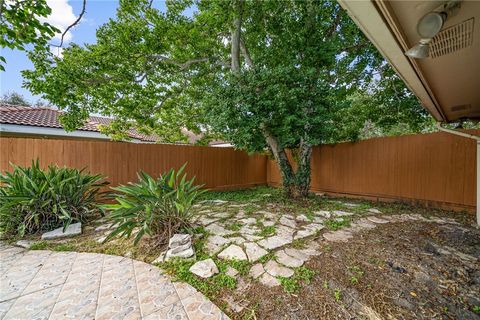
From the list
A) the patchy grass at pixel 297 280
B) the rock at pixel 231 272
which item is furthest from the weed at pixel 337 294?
the rock at pixel 231 272

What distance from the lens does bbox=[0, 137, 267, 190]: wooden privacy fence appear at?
4316mm

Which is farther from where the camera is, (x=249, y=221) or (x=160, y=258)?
(x=249, y=221)

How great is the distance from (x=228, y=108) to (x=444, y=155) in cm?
443

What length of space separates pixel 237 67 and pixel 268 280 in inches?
182

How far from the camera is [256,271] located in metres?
2.08

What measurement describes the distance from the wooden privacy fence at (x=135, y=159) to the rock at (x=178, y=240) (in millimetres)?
3409

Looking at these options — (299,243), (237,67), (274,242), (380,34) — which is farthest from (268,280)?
(237,67)

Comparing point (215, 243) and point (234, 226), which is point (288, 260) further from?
point (234, 226)

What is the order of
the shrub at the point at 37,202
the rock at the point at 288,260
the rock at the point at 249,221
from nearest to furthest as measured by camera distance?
the rock at the point at 288,260 < the shrub at the point at 37,202 < the rock at the point at 249,221

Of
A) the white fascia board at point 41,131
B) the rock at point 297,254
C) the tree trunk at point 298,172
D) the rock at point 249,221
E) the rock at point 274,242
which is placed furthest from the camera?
the white fascia board at point 41,131

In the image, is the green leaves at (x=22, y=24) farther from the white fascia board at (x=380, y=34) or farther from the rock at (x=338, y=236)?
the rock at (x=338, y=236)

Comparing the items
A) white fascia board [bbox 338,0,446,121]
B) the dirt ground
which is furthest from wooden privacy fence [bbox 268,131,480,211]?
white fascia board [bbox 338,0,446,121]

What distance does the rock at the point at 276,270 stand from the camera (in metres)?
2.01

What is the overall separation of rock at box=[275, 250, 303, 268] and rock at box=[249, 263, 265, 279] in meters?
0.23
